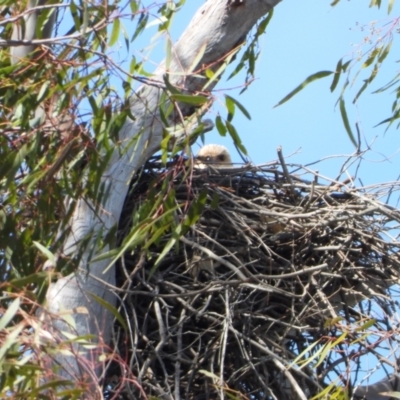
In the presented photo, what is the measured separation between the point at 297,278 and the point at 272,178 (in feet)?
1.84

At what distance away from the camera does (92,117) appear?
3318 millimetres

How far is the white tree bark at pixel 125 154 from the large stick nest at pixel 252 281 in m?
0.17

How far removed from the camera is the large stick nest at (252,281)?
13.1 feet

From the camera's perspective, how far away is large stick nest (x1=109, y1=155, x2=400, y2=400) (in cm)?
400

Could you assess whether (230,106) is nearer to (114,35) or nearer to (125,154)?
(114,35)

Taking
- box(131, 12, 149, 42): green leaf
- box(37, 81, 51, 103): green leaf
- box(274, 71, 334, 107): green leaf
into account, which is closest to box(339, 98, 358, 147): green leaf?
box(274, 71, 334, 107): green leaf

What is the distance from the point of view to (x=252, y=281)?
4.09 metres

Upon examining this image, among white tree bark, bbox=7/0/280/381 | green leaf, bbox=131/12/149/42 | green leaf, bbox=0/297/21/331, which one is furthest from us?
green leaf, bbox=131/12/149/42

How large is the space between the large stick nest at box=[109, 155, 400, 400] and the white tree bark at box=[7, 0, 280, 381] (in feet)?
0.57

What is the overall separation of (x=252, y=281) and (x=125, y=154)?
74 centimetres

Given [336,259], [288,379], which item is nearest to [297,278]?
[336,259]

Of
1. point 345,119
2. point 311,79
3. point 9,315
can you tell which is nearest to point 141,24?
point 311,79

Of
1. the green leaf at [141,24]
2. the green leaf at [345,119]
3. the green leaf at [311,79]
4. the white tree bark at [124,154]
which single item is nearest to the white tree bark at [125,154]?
the white tree bark at [124,154]

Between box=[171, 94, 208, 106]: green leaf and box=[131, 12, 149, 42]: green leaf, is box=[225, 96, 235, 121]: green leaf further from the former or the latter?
box=[131, 12, 149, 42]: green leaf
